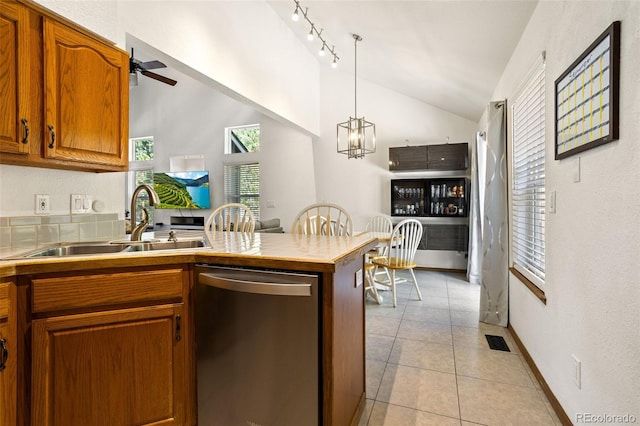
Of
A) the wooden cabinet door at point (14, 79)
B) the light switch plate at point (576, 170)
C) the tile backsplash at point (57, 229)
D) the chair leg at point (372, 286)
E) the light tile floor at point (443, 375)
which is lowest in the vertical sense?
the light tile floor at point (443, 375)

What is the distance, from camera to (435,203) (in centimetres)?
528

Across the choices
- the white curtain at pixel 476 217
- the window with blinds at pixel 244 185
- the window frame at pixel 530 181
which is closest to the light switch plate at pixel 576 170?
the window frame at pixel 530 181

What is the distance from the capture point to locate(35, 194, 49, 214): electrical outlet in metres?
1.69

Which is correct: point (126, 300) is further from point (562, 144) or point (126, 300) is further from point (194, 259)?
point (562, 144)

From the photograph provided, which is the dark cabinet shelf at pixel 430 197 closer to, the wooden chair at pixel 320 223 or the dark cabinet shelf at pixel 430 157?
the dark cabinet shelf at pixel 430 157

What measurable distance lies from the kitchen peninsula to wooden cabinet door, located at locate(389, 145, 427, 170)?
414cm

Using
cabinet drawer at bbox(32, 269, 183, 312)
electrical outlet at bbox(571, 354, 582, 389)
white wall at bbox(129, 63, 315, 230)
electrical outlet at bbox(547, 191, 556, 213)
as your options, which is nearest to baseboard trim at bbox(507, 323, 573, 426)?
electrical outlet at bbox(571, 354, 582, 389)

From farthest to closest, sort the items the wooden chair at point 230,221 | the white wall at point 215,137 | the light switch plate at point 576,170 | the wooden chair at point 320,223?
the white wall at point 215,137, the wooden chair at point 230,221, the wooden chair at point 320,223, the light switch plate at point 576,170

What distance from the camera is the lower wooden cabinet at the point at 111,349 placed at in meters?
1.20

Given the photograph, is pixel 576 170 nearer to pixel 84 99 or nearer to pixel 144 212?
pixel 144 212

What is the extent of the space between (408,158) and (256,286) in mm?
4571

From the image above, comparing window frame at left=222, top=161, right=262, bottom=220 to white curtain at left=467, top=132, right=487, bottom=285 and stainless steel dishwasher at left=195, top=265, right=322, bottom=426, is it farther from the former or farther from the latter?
stainless steel dishwasher at left=195, top=265, right=322, bottom=426

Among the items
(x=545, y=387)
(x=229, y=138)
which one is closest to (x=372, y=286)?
(x=545, y=387)

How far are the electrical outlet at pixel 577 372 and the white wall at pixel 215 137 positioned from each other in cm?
501
